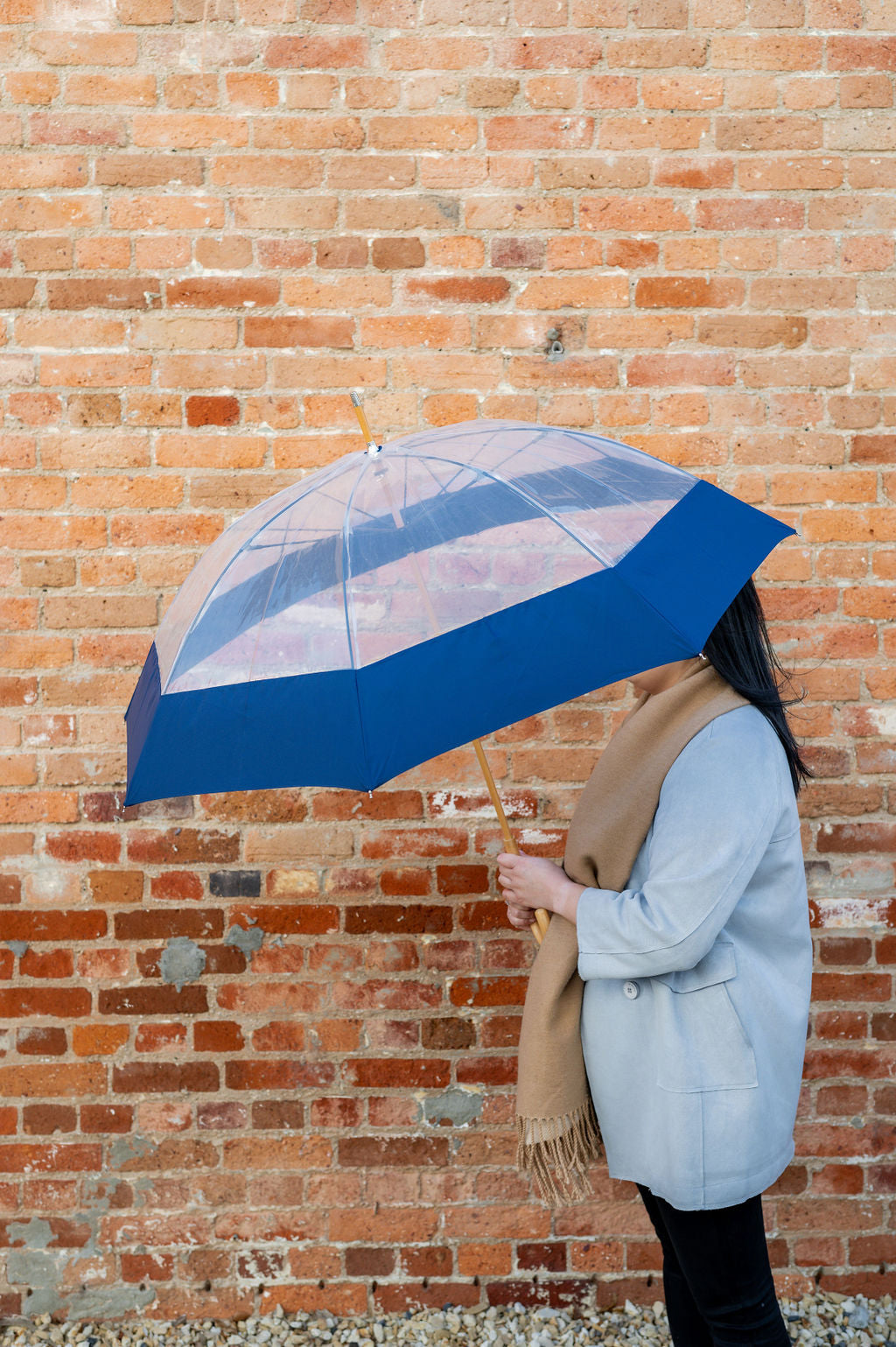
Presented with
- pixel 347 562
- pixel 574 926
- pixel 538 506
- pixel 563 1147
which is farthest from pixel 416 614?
pixel 563 1147

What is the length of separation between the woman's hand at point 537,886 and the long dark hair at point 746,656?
43 centimetres

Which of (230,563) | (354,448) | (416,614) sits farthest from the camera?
(354,448)

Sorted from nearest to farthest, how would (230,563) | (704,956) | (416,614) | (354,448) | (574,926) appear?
(416,614), (230,563), (704,956), (574,926), (354,448)

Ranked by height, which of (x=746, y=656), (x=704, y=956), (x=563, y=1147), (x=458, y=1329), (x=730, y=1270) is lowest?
(x=458, y=1329)

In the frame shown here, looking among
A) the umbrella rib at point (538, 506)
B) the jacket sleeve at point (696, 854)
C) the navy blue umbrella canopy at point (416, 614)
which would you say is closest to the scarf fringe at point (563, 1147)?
the jacket sleeve at point (696, 854)

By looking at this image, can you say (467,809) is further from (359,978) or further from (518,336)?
(518,336)

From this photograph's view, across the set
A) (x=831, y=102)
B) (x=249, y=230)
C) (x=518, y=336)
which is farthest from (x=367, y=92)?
(x=831, y=102)

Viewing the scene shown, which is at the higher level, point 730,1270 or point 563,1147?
point 563,1147

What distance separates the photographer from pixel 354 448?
94.1 inches

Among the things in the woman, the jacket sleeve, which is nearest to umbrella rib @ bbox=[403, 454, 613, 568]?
the woman

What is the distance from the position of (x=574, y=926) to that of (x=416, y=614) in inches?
28.1

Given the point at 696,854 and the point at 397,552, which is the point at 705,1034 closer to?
the point at 696,854

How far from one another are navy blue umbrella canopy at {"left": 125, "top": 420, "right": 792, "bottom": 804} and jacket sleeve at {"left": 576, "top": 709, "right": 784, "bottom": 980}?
1.01ft

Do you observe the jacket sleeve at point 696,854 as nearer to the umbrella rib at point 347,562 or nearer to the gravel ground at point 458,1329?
the umbrella rib at point 347,562
